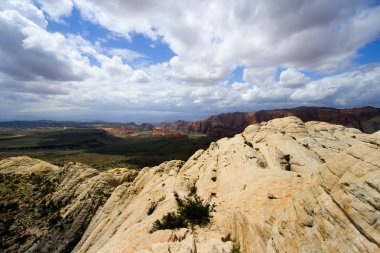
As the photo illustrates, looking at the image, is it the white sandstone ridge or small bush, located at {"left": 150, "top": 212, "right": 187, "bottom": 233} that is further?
small bush, located at {"left": 150, "top": 212, "right": 187, "bottom": 233}

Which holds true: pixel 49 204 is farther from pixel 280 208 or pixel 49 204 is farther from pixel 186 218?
pixel 280 208

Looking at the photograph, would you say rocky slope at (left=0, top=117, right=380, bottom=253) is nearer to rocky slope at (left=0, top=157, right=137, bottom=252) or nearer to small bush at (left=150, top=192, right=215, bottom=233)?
small bush at (left=150, top=192, right=215, bottom=233)

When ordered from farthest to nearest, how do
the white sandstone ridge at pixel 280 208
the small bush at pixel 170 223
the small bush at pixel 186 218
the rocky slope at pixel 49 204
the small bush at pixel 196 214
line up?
the rocky slope at pixel 49 204 → the small bush at pixel 196 214 → the small bush at pixel 186 218 → the small bush at pixel 170 223 → the white sandstone ridge at pixel 280 208

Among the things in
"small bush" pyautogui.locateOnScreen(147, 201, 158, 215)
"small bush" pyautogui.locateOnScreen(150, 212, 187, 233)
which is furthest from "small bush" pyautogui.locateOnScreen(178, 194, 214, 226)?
"small bush" pyautogui.locateOnScreen(147, 201, 158, 215)

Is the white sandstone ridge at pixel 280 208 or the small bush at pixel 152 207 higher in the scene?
the white sandstone ridge at pixel 280 208

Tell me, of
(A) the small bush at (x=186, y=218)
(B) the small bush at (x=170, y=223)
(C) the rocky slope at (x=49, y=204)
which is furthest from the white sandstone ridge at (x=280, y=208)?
(C) the rocky slope at (x=49, y=204)

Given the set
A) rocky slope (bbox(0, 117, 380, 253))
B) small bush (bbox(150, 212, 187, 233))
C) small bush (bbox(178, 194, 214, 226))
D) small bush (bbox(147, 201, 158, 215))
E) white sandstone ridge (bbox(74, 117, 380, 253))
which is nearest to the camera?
white sandstone ridge (bbox(74, 117, 380, 253))

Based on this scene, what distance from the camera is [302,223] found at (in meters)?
16.1

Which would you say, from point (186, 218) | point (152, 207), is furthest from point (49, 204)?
point (186, 218)

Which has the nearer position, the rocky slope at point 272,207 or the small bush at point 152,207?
the rocky slope at point 272,207

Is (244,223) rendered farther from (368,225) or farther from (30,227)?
(30,227)

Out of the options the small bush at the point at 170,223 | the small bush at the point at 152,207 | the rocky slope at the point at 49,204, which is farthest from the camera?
the rocky slope at the point at 49,204

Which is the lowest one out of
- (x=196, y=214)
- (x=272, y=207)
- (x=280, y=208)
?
(x=196, y=214)

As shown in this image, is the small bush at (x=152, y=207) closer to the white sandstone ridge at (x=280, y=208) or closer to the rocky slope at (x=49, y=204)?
the white sandstone ridge at (x=280, y=208)
